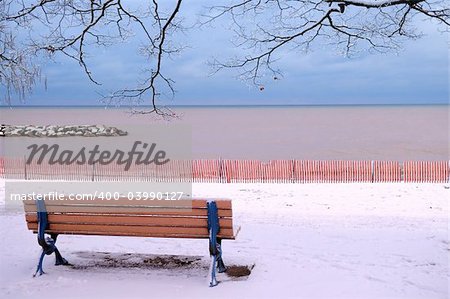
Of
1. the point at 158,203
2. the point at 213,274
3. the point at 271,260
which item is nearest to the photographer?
the point at 213,274

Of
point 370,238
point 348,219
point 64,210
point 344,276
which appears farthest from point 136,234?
point 348,219

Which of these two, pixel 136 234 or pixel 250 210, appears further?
pixel 250 210

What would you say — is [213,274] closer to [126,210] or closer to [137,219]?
[137,219]

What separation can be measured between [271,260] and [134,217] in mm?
1595

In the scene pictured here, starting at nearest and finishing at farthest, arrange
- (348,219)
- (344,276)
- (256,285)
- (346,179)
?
(256,285), (344,276), (348,219), (346,179)

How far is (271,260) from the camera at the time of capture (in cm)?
629

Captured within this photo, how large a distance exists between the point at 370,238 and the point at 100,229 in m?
3.87

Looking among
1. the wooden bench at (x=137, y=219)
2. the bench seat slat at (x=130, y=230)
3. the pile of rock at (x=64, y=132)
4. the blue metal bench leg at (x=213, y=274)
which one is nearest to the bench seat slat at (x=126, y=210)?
the wooden bench at (x=137, y=219)

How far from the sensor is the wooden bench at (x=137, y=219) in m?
5.46

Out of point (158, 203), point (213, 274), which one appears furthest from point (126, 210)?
point (213, 274)

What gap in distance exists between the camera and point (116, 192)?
14500 mm

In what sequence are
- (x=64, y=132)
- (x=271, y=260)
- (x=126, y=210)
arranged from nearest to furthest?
1. (x=126, y=210)
2. (x=271, y=260)
3. (x=64, y=132)

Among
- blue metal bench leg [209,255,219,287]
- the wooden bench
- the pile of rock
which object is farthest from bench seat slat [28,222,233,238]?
the pile of rock

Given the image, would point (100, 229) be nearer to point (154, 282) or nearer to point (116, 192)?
point (154, 282)
